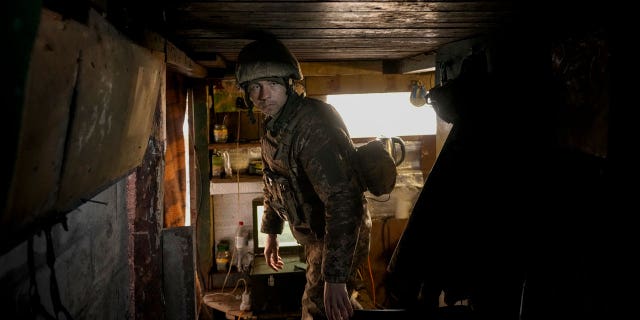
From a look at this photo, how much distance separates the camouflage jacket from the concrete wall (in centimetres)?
145

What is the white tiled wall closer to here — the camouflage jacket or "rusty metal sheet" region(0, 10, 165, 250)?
the camouflage jacket

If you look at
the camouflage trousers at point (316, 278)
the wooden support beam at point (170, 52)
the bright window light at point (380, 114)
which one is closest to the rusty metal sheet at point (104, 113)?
the wooden support beam at point (170, 52)

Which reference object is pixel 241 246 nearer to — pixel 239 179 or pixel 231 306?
pixel 231 306

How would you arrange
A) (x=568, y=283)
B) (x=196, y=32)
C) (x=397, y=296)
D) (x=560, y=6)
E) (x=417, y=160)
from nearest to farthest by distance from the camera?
(x=568, y=283) → (x=560, y=6) → (x=397, y=296) → (x=196, y=32) → (x=417, y=160)

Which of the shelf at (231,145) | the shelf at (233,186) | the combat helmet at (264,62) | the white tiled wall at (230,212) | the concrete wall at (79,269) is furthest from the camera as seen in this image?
the white tiled wall at (230,212)

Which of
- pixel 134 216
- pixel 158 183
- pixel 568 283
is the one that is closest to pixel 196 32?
pixel 158 183

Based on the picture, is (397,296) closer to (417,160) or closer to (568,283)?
(568,283)

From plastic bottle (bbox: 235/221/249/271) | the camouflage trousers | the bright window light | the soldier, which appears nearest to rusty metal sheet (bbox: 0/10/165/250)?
the soldier

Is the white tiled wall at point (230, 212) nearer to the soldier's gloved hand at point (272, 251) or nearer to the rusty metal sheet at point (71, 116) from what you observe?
the soldier's gloved hand at point (272, 251)

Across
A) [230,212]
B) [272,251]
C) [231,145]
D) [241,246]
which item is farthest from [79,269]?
[230,212]

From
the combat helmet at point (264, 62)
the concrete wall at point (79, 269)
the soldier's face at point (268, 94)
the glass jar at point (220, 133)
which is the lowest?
the concrete wall at point (79, 269)

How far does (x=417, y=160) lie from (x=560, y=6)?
14.5 feet

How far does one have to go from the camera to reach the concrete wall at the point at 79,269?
1746 mm

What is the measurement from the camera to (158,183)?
3.03 metres
